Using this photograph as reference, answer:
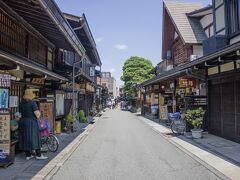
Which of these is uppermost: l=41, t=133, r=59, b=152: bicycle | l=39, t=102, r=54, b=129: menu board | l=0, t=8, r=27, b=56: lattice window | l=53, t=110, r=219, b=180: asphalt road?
l=0, t=8, r=27, b=56: lattice window

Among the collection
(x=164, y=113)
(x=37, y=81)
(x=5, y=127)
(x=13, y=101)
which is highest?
(x=37, y=81)

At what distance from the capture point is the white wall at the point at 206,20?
2395 centimetres

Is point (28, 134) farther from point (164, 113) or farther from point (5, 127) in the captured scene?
point (164, 113)

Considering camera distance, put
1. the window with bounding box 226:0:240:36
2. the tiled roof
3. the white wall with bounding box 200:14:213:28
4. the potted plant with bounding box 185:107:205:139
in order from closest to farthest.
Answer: the potted plant with bounding box 185:107:205:139 → the window with bounding box 226:0:240:36 → the white wall with bounding box 200:14:213:28 → the tiled roof

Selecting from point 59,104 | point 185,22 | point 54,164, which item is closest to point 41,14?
point 54,164

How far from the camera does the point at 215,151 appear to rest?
448 inches

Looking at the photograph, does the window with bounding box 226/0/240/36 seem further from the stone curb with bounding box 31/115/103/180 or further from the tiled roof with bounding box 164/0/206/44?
the stone curb with bounding box 31/115/103/180

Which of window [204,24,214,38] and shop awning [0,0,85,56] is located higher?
window [204,24,214,38]

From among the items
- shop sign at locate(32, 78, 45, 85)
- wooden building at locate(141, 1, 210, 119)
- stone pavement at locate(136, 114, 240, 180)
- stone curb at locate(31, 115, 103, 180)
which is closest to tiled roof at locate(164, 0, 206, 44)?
wooden building at locate(141, 1, 210, 119)

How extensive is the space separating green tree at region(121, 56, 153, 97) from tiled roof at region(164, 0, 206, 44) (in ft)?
90.6

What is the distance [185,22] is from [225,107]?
534 inches

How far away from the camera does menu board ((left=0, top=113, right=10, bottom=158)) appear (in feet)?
28.2

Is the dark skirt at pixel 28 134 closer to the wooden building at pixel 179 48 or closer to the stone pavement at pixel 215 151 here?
the stone pavement at pixel 215 151

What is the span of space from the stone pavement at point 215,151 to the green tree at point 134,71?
138ft
